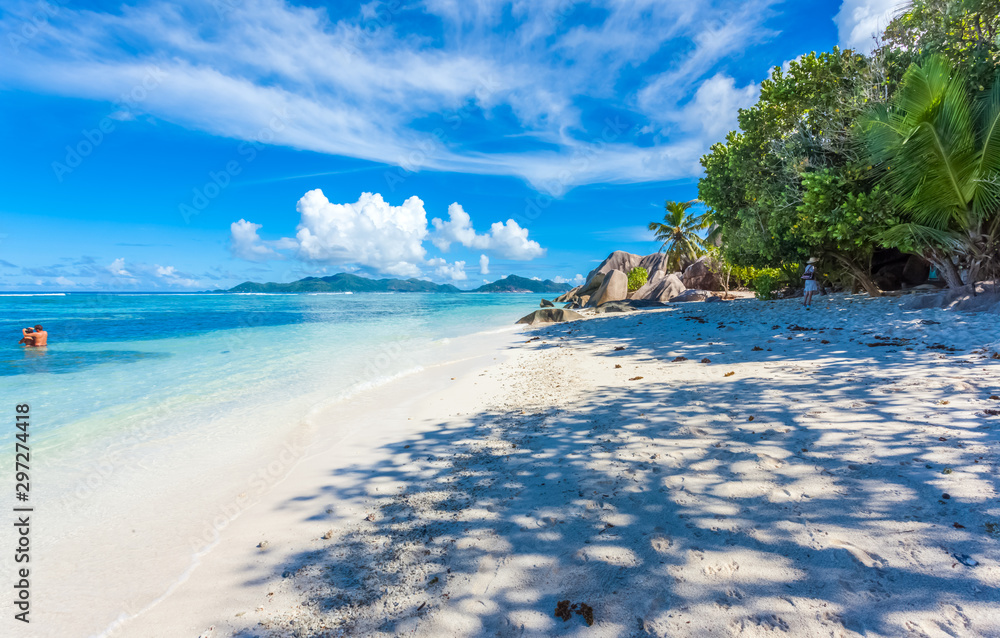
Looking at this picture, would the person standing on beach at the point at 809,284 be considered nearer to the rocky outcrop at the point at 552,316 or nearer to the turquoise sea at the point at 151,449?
the rocky outcrop at the point at 552,316

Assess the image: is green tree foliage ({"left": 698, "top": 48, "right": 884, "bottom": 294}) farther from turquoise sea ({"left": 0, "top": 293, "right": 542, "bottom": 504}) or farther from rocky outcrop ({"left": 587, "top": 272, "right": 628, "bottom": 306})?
rocky outcrop ({"left": 587, "top": 272, "right": 628, "bottom": 306})

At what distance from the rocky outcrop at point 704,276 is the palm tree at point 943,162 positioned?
21.1 meters

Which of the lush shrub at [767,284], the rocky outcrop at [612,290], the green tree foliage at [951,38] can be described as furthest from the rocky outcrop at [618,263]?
the green tree foliage at [951,38]

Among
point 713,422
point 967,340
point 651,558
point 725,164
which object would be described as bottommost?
point 651,558

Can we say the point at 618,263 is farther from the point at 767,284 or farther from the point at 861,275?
the point at 861,275

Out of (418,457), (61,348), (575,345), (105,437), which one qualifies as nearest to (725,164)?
(575,345)

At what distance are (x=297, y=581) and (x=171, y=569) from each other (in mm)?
1276

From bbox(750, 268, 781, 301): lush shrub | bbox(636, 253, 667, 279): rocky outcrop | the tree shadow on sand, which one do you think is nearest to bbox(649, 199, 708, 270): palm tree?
bbox(636, 253, 667, 279): rocky outcrop

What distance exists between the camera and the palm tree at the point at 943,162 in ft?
30.4

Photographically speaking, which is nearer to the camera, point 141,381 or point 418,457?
point 418,457

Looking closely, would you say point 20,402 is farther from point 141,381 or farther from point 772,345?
point 772,345

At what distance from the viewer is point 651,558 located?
257cm

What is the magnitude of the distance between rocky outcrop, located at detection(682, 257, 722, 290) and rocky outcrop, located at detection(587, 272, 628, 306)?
651cm

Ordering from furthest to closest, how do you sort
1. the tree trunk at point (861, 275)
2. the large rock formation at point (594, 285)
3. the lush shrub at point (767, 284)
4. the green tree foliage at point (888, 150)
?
the large rock formation at point (594, 285) < the lush shrub at point (767, 284) < the tree trunk at point (861, 275) < the green tree foliage at point (888, 150)
